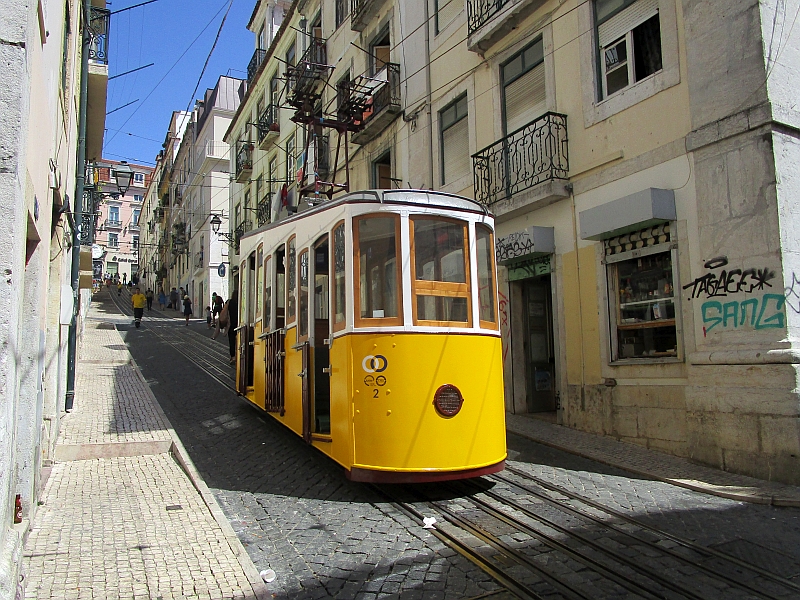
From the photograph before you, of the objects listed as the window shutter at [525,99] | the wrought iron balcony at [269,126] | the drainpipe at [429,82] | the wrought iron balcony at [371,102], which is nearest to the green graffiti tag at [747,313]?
the window shutter at [525,99]

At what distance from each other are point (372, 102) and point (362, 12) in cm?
270

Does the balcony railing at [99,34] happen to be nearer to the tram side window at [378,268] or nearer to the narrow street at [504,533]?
the narrow street at [504,533]

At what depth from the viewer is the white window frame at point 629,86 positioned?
8.37m

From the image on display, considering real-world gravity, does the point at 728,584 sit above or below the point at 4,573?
below

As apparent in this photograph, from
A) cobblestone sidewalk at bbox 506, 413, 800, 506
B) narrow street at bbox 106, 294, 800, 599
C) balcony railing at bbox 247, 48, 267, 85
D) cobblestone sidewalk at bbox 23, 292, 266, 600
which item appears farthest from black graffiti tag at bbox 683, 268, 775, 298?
balcony railing at bbox 247, 48, 267, 85

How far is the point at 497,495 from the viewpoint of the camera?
6199mm

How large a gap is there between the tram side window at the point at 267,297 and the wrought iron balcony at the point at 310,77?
12.9 m

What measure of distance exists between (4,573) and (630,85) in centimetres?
894

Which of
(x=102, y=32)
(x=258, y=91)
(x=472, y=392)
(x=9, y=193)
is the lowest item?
(x=472, y=392)

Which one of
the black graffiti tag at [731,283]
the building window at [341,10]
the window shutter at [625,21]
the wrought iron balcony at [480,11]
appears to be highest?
the building window at [341,10]

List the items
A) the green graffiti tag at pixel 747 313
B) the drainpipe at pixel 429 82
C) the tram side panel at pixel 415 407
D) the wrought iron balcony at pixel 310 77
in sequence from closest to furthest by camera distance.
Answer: the tram side panel at pixel 415 407
the green graffiti tag at pixel 747 313
the drainpipe at pixel 429 82
the wrought iron balcony at pixel 310 77

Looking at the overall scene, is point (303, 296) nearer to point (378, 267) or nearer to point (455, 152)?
point (378, 267)

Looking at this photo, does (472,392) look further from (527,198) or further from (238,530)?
(527,198)

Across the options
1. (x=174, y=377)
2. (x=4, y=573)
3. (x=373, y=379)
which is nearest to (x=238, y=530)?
(x=373, y=379)
